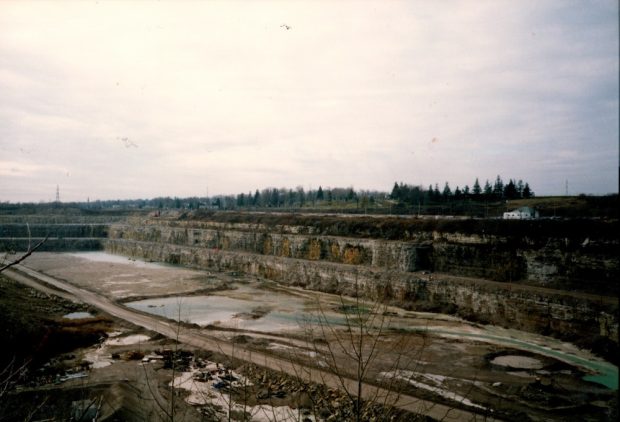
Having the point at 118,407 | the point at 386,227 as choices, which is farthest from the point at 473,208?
the point at 118,407

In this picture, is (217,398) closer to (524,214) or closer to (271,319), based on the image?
(271,319)

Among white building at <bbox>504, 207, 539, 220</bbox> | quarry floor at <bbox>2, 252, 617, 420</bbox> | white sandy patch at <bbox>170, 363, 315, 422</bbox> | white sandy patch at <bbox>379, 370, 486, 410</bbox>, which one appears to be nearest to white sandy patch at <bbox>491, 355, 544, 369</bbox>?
quarry floor at <bbox>2, 252, 617, 420</bbox>

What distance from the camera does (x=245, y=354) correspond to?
1947cm

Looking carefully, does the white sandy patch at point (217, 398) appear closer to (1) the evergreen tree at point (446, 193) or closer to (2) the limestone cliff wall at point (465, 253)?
(2) the limestone cliff wall at point (465, 253)

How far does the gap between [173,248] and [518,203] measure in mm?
48631

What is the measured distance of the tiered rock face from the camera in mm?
23469

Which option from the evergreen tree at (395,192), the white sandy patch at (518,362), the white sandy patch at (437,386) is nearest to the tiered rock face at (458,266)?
the white sandy patch at (518,362)

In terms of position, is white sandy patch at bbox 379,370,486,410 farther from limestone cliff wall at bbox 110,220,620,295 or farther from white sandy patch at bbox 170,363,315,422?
limestone cliff wall at bbox 110,220,620,295

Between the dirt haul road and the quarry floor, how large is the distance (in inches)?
17.7

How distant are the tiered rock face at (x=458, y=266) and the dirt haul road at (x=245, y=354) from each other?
11.8m

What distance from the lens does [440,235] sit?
36.5 metres

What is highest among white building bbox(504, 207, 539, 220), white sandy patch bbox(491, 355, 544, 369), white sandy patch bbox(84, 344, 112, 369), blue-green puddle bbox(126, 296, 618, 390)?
white building bbox(504, 207, 539, 220)

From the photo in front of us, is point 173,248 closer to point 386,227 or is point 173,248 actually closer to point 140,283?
point 140,283

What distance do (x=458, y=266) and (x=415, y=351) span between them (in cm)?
1429
